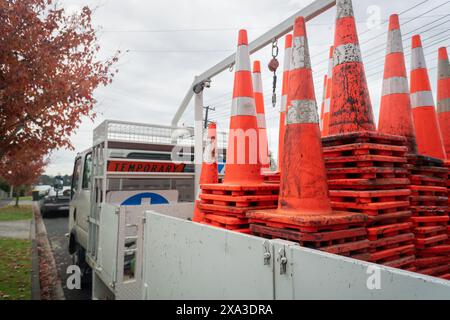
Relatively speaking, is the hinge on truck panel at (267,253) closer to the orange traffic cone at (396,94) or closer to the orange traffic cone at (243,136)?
the orange traffic cone at (243,136)

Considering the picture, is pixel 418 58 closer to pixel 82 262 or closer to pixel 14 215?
pixel 82 262

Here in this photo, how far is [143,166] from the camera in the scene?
538 cm

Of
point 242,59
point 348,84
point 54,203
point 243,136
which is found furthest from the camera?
point 54,203

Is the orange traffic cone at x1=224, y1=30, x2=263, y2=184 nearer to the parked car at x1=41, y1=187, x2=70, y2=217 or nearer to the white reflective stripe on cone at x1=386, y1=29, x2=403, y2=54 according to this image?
the white reflective stripe on cone at x1=386, y1=29, x2=403, y2=54

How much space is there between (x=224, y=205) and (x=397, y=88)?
3.23 metres

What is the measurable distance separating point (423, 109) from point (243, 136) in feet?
11.3

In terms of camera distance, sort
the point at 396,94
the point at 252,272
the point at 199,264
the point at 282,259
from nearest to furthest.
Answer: the point at 282,259 → the point at 252,272 → the point at 199,264 → the point at 396,94

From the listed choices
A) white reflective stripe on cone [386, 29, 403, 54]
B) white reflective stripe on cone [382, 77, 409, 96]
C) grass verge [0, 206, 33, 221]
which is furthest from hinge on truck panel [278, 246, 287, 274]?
grass verge [0, 206, 33, 221]

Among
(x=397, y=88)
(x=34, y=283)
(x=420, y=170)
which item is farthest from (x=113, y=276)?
(x=397, y=88)

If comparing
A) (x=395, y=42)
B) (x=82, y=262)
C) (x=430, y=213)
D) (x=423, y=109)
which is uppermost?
(x=395, y=42)

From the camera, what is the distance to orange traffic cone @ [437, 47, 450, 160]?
18.0ft

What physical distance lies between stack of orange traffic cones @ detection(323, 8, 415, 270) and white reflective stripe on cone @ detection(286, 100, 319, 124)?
342 mm

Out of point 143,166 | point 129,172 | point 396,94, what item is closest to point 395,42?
point 396,94
